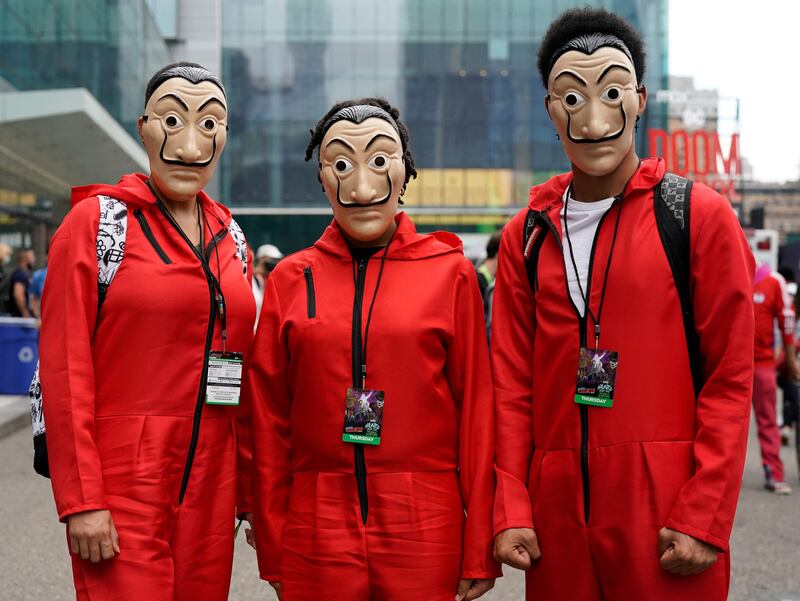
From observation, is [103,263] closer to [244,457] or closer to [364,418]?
[244,457]

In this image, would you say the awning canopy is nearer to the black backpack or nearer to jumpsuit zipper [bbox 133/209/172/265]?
jumpsuit zipper [bbox 133/209/172/265]

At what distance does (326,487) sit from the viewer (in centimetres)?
300

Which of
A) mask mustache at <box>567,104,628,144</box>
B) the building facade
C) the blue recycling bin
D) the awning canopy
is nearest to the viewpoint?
mask mustache at <box>567,104,628,144</box>

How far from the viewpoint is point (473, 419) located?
3.08m

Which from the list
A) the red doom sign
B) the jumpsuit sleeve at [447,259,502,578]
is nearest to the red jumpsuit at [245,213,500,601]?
the jumpsuit sleeve at [447,259,502,578]

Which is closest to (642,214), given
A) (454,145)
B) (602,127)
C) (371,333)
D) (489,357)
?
(602,127)

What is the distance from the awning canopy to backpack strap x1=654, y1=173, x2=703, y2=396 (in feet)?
49.4

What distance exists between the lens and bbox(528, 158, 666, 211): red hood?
2.94 meters

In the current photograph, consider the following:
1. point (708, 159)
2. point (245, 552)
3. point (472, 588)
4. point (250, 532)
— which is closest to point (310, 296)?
point (250, 532)

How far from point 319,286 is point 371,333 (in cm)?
27

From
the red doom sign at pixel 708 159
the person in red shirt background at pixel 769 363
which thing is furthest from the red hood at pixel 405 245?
the red doom sign at pixel 708 159

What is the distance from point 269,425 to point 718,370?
4.73 ft

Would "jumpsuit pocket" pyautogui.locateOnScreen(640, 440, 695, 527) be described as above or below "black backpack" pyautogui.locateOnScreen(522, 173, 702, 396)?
below

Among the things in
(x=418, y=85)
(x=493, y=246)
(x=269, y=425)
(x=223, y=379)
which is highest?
(x=418, y=85)
